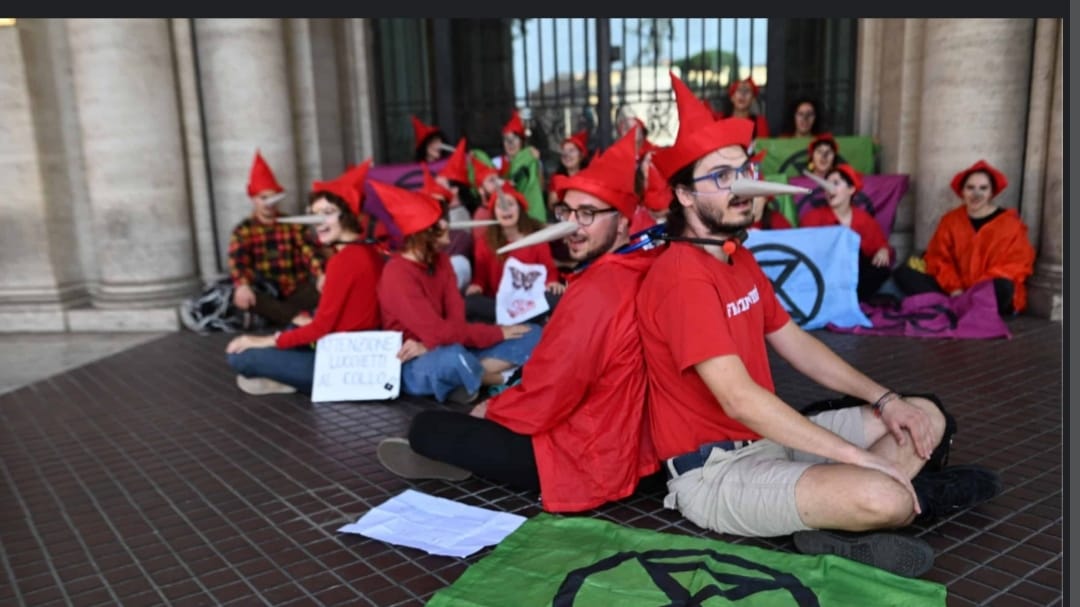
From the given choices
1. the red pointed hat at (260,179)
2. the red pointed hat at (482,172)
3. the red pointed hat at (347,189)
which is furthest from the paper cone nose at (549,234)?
the red pointed hat at (260,179)

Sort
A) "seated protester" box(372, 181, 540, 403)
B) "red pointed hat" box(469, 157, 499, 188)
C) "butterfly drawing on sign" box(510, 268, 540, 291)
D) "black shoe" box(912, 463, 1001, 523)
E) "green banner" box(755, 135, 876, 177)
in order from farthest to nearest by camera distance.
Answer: "green banner" box(755, 135, 876, 177) < "red pointed hat" box(469, 157, 499, 188) < "butterfly drawing on sign" box(510, 268, 540, 291) < "seated protester" box(372, 181, 540, 403) < "black shoe" box(912, 463, 1001, 523)

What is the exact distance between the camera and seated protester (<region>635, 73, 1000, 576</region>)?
112 inches

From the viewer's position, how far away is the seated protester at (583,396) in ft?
10.8

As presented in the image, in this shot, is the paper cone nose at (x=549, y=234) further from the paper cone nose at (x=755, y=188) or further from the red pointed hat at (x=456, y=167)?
the red pointed hat at (x=456, y=167)

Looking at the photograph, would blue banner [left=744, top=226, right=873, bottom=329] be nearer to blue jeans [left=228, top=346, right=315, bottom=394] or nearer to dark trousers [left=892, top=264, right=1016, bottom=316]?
dark trousers [left=892, top=264, right=1016, bottom=316]

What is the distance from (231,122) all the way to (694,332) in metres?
6.96

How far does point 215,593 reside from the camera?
3.02 meters

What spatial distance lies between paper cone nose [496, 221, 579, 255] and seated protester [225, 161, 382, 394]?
6.93 ft

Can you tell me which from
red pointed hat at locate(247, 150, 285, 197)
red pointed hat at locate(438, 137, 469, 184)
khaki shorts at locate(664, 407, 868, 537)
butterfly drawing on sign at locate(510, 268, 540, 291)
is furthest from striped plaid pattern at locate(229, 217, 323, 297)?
khaki shorts at locate(664, 407, 868, 537)

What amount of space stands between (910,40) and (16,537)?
340 inches

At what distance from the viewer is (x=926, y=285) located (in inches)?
284

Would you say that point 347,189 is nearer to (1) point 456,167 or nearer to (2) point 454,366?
(2) point 454,366

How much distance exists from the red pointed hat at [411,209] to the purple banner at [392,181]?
13.6 ft

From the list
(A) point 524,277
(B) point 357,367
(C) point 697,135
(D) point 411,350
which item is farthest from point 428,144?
(C) point 697,135
